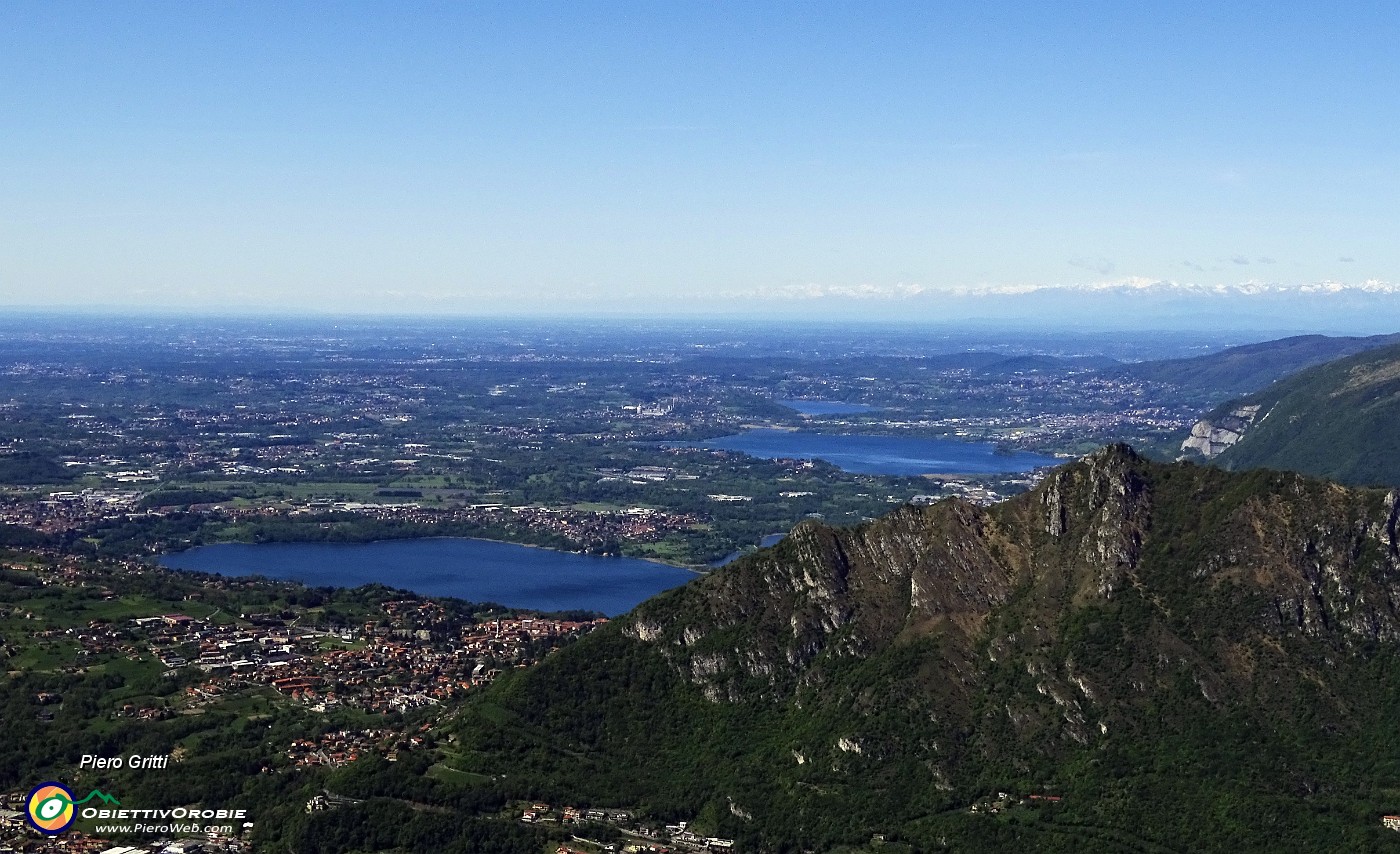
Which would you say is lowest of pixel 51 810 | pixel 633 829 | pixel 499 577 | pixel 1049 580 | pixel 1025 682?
pixel 499 577

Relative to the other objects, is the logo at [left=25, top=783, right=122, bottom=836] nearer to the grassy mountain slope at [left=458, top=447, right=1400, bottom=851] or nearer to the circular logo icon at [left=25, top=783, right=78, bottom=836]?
the circular logo icon at [left=25, top=783, right=78, bottom=836]

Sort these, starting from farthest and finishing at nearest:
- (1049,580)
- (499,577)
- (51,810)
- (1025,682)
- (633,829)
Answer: (499,577), (1049,580), (1025,682), (633,829), (51,810)

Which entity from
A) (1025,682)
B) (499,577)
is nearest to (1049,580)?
Answer: (1025,682)

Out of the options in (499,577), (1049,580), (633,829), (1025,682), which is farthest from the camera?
(499,577)

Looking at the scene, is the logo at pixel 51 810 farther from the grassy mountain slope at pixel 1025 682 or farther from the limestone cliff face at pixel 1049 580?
the limestone cliff face at pixel 1049 580

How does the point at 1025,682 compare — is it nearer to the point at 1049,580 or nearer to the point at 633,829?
the point at 1049,580

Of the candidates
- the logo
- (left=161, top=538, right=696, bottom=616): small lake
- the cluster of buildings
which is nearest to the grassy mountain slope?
the cluster of buildings

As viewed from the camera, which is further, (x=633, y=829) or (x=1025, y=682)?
(x=1025, y=682)
